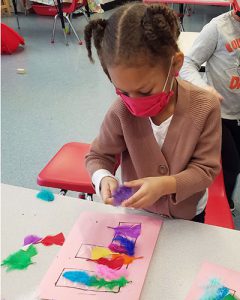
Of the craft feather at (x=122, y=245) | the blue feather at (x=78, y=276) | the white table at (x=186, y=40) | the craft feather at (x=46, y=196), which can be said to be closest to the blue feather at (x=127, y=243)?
the craft feather at (x=122, y=245)

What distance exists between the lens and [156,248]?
2.59ft

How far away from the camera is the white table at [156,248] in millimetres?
711

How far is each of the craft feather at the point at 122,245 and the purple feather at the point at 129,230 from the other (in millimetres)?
19

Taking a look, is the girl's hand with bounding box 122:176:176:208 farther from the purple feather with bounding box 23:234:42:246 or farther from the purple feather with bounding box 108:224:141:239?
the purple feather with bounding box 23:234:42:246

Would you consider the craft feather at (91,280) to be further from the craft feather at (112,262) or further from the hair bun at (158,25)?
the hair bun at (158,25)

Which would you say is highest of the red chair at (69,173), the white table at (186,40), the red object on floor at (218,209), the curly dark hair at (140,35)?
the curly dark hair at (140,35)

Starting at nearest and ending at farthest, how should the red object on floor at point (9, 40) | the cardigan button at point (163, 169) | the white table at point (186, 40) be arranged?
the cardigan button at point (163, 169)
the white table at point (186, 40)
the red object on floor at point (9, 40)

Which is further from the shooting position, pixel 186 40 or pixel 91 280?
pixel 186 40

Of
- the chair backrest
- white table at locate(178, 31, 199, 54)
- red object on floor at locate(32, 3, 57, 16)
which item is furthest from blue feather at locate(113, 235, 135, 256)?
red object on floor at locate(32, 3, 57, 16)

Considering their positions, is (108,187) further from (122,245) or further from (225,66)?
(225,66)

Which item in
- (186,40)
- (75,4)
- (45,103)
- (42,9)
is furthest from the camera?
(42,9)

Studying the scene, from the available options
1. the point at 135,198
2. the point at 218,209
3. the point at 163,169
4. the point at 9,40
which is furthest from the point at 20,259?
the point at 9,40

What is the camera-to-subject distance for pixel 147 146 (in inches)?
35.4

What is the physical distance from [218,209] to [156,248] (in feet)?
1.55
